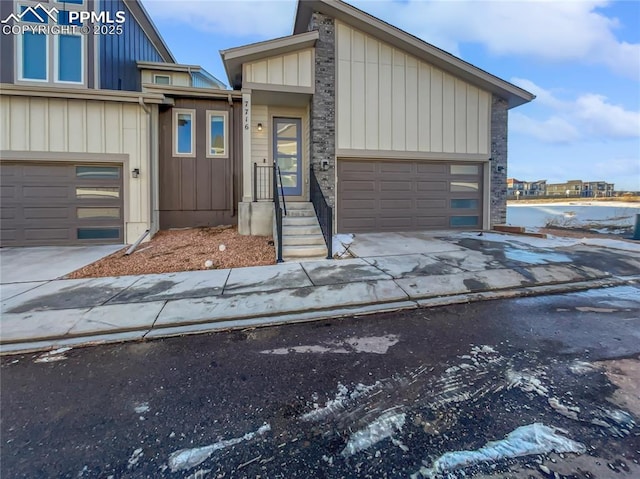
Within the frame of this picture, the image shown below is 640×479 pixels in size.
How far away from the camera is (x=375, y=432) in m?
2.00

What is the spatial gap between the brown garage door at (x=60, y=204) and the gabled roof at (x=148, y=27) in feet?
23.9

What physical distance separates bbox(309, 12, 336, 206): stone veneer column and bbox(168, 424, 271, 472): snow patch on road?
7498mm

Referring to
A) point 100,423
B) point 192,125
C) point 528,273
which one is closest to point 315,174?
point 192,125

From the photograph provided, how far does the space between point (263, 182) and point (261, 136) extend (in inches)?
55.3

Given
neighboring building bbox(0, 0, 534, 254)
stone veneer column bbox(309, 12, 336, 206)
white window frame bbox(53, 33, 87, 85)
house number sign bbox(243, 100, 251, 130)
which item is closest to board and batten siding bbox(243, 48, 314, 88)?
A: neighboring building bbox(0, 0, 534, 254)

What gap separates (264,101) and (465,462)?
373 inches

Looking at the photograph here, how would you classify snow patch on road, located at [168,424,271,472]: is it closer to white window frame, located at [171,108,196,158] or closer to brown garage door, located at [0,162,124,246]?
brown garage door, located at [0,162,124,246]

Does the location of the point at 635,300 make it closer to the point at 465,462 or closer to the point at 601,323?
the point at 601,323

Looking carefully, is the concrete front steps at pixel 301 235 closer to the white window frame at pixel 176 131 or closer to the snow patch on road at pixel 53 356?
the white window frame at pixel 176 131

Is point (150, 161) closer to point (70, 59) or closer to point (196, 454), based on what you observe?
point (70, 59)

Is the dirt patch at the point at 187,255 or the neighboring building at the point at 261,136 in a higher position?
the neighboring building at the point at 261,136

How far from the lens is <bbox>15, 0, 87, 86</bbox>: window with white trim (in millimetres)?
8875

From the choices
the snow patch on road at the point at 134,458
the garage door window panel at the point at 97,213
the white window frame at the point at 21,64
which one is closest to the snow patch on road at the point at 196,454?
the snow patch on road at the point at 134,458

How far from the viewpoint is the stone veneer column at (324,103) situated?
8.83 metres
